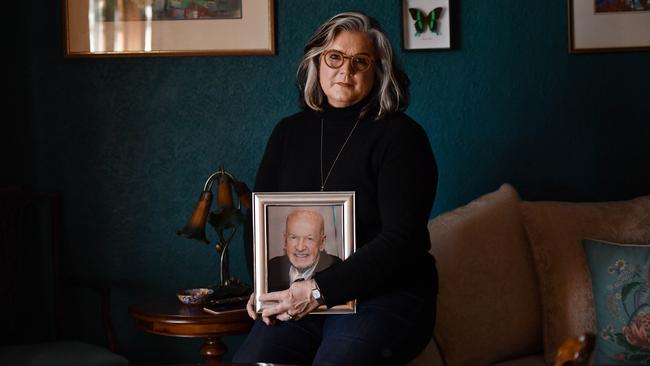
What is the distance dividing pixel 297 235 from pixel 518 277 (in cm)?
90

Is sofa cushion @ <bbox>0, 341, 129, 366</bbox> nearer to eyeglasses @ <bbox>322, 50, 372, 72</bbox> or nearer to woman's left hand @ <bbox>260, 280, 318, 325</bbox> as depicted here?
woman's left hand @ <bbox>260, 280, 318, 325</bbox>

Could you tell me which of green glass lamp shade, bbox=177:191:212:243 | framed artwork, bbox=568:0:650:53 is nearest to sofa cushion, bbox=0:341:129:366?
green glass lamp shade, bbox=177:191:212:243

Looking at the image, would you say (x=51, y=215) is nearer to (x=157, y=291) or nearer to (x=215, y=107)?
(x=157, y=291)

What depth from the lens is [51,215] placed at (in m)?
3.02

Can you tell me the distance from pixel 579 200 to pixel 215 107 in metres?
1.48

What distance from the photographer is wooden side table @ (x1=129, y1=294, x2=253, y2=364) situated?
2.47 meters

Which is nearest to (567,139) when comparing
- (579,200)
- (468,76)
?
(579,200)

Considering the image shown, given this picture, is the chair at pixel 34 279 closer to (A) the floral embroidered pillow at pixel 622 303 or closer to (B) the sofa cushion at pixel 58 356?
(B) the sofa cushion at pixel 58 356

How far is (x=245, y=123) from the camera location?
3107 millimetres

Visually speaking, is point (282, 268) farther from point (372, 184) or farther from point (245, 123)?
point (245, 123)

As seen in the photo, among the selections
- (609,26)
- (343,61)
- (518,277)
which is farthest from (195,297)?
(609,26)

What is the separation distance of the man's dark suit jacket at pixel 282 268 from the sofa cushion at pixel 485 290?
2.04 feet

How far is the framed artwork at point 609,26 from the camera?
3023 millimetres

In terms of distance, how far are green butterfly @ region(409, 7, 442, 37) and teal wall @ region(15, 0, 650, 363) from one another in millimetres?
83
